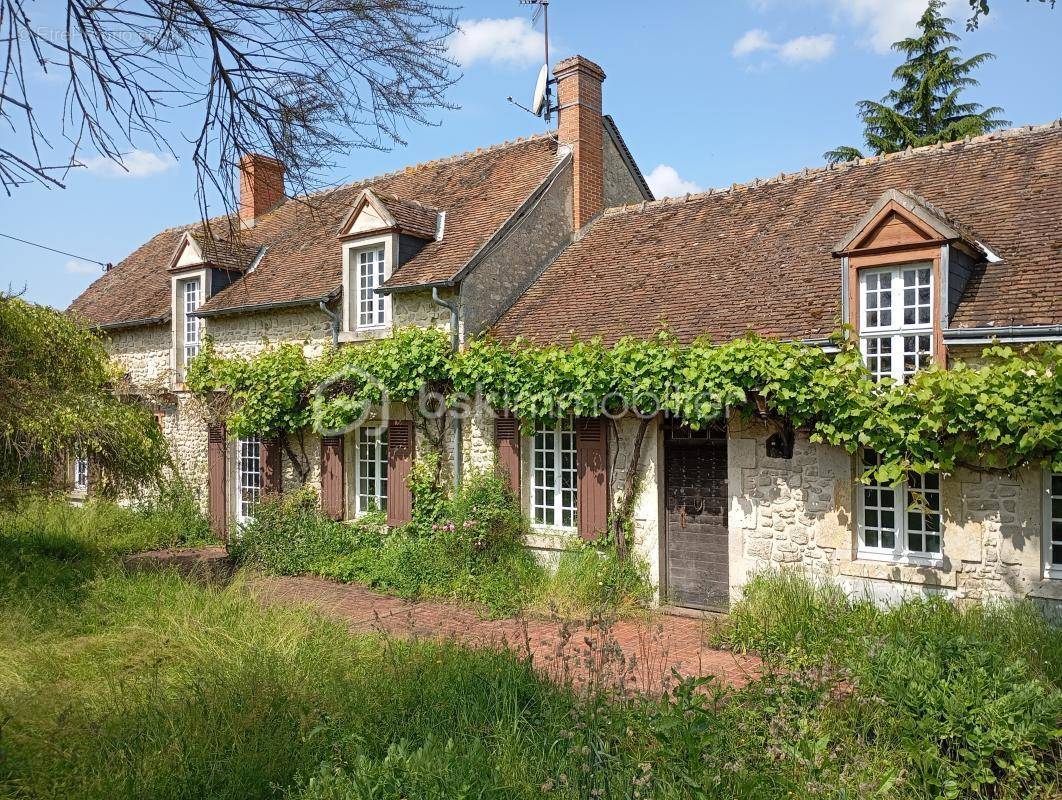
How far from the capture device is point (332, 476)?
13.9 metres

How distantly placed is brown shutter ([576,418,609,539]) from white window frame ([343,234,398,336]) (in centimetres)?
419

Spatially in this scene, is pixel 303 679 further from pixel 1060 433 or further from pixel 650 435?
pixel 1060 433

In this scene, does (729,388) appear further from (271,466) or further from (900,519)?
(271,466)

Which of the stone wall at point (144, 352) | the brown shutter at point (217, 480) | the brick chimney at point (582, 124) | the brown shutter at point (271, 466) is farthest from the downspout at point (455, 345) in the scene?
the stone wall at point (144, 352)

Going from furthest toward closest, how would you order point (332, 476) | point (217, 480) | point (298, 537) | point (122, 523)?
point (217, 480) < point (122, 523) < point (332, 476) < point (298, 537)

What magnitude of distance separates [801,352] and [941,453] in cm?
179

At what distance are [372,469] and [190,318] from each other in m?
6.15

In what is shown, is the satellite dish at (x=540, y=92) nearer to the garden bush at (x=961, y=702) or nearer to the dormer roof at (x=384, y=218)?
the dormer roof at (x=384, y=218)

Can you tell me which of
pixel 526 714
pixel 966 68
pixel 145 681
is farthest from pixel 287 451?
pixel 966 68

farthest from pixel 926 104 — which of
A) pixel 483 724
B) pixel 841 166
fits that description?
pixel 483 724

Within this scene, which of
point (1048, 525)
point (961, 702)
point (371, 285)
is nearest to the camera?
point (961, 702)

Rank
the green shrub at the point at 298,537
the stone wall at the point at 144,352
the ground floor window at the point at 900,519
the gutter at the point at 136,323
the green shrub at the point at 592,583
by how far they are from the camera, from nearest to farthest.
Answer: the ground floor window at the point at 900,519 → the green shrub at the point at 592,583 → the green shrub at the point at 298,537 → the gutter at the point at 136,323 → the stone wall at the point at 144,352

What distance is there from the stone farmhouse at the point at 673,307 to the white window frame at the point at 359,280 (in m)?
0.04

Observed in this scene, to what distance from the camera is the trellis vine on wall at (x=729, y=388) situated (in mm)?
7773
